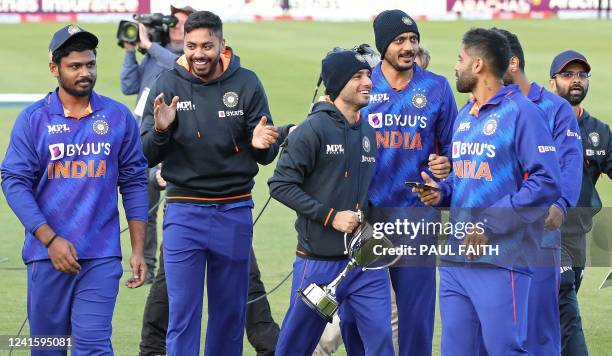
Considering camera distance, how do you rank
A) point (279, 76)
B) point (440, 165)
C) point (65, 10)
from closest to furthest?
point (440, 165) → point (279, 76) → point (65, 10)

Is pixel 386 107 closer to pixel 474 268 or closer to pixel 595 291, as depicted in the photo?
pixel 474 268

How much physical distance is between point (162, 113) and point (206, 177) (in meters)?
0.49

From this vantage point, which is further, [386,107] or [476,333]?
[386,107]

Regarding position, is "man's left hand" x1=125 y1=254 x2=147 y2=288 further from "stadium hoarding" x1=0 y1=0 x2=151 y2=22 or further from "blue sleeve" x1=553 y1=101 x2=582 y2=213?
"stadium hoarding" x1=0 y1=0 x2=151 y2=22

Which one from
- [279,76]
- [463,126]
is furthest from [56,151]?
[279,76]

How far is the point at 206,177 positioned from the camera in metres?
8.10

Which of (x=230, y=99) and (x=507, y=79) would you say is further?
(x=230, y=99)

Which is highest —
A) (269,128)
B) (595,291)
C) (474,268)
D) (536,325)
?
(269,128)

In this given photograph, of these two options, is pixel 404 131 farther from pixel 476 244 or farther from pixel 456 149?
pixel 476 244

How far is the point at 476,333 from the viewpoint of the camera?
7.02 m

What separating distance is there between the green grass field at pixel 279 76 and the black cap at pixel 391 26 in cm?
138

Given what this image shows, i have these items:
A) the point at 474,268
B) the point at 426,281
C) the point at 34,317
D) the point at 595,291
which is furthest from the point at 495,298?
the point at 595,291

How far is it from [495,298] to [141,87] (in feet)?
18.4

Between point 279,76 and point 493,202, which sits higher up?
point 493,202
